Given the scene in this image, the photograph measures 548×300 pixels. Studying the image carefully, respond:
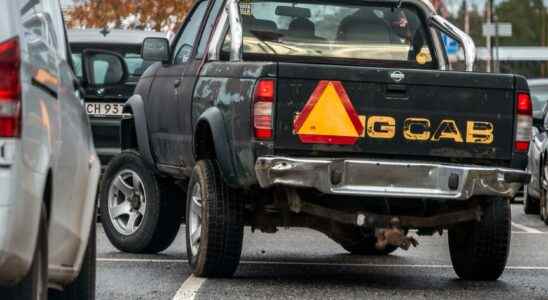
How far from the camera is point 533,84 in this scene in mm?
25312

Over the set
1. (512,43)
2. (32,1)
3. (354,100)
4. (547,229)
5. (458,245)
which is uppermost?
(32,1)

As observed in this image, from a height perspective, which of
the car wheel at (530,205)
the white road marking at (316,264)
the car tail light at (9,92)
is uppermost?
the car tail light at (9,92)

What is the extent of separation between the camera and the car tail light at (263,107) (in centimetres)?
1058

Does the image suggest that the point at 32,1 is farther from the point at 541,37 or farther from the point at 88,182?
the point at 541,37

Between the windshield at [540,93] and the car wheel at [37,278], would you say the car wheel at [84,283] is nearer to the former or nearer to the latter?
the car wheel at [37,278]

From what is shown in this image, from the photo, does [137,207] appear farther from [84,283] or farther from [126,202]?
[84,283]

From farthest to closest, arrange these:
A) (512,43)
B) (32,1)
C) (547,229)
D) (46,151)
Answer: (512,43) < (547,229) < (32,1) < (46,151)

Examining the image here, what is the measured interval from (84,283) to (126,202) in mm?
5369

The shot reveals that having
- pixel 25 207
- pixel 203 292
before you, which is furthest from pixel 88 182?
pixel 203 292

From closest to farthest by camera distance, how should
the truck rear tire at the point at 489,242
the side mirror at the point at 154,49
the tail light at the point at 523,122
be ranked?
the tail light at the point at 523,122 → the truck rear tire at the point at 489,242 → the side mirror at the point at 154,49

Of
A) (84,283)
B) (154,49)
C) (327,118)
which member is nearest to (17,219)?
(84,283)

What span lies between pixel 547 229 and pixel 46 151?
12.4 metres

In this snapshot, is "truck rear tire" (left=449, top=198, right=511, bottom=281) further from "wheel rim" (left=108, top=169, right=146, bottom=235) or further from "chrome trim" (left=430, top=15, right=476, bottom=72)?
"wheel rim" (left=108, top=169, right=146, bottom=235)

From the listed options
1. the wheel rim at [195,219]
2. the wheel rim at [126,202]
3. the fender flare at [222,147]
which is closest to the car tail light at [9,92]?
the fender flare at [222,147]
